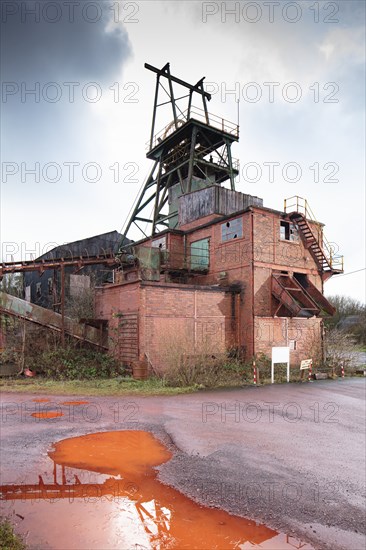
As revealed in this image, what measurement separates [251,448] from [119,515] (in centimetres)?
336

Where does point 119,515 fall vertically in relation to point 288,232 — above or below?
below

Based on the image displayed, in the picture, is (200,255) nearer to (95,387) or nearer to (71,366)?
(71,366)

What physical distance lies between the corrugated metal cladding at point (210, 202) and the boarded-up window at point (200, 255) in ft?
7.25

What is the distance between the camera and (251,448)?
702 centimetres

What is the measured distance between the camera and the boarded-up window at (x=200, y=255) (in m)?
21.0

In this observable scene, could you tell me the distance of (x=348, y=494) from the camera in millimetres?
5266

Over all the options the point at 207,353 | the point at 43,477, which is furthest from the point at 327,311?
the point at 43,477

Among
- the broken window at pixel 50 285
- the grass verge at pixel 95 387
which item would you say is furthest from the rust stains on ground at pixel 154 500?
the broken window at pixel 50 285

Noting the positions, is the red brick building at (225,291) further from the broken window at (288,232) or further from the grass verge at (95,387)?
the grass verge at (95,387)

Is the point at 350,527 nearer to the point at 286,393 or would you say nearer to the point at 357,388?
the point at 286,393

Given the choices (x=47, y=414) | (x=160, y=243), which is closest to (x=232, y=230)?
(x=160, y=243)

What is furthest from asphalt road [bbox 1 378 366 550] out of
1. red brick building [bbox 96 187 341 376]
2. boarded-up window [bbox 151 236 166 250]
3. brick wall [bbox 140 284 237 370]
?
boarded-up window [bbox 151 236 166 250]

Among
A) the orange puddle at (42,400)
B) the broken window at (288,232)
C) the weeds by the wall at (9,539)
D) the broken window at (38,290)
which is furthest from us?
the broken window at (38,290)

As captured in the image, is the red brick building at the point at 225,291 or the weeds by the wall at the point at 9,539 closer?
the weeds by the wall at the point at 9,539
